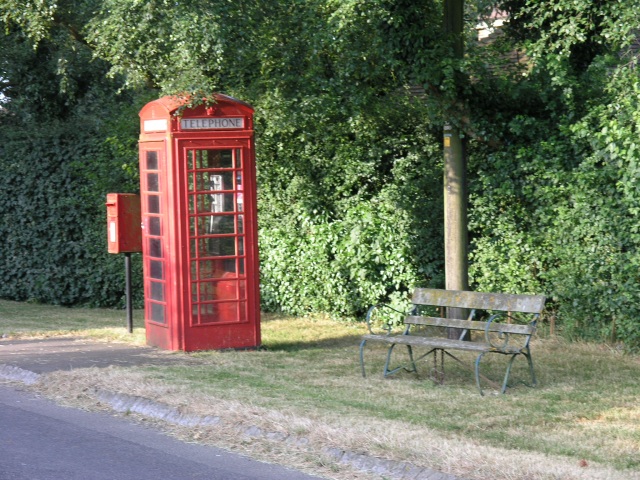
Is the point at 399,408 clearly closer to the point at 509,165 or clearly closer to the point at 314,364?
the point at 314,364

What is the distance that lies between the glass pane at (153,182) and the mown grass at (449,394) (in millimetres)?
1948

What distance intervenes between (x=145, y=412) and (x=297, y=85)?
19.9 feet

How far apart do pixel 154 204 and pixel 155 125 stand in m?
0.93

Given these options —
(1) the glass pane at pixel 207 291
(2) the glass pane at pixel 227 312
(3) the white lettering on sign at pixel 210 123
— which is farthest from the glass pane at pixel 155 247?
(3) the white lettering on sign at pixel 210 123

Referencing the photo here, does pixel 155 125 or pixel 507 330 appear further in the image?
pixel 155 125

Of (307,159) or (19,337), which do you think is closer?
(19,337)

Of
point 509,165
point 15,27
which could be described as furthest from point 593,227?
point 15,27

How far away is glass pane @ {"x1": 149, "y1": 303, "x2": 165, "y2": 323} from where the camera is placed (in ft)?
36.7

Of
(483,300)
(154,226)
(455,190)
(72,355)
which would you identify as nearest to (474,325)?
(483,300)

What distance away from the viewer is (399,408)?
821 cm

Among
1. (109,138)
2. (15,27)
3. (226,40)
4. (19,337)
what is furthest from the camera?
(15,27)

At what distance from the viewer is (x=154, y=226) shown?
11250 millimetres

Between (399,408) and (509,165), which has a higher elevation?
(509,165)

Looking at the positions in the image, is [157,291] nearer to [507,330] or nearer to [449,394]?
[449,394]
